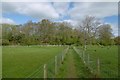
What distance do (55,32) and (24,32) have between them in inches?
576

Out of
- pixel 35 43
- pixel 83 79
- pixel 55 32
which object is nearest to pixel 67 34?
pixel 55 32

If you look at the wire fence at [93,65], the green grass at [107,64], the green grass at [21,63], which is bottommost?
the green grass at [21,63]

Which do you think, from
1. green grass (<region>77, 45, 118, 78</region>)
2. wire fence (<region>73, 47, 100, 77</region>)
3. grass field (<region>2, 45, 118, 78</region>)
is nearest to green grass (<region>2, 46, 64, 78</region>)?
grass field (<region>2, 45, 118, 78</region>)

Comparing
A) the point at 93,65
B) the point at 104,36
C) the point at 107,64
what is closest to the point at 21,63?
the point at 107,64

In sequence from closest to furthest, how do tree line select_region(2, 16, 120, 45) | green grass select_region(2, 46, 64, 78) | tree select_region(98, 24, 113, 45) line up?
green grass select_region(2, 46, 64, 78) → tree select_region(98, 24, 113, 45) → tree line select_region(2, 16, 120, 45)

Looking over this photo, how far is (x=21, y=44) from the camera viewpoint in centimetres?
9019

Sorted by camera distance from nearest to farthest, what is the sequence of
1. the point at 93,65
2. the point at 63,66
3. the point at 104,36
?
the point at 93,65, the point at 63,66, the point at 104,36

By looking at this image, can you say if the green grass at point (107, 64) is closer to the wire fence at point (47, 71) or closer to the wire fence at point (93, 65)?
the wire fence at point (93, 65)

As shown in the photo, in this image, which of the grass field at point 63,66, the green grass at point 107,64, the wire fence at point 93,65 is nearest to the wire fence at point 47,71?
the grass field at point 63,66

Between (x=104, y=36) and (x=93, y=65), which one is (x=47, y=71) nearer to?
(x=93, y=65)

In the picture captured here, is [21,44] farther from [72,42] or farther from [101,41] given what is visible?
[101,41]

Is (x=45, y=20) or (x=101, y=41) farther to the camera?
(x=45, y=20)

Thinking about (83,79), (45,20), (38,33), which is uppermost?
(45,20)

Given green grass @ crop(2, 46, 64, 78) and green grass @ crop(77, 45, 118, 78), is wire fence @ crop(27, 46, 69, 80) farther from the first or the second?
green grass @ crop(77, 45, 118, 78)
